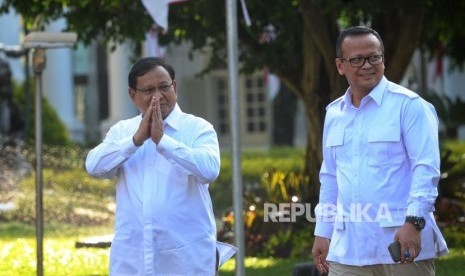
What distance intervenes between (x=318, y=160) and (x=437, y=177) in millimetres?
9931

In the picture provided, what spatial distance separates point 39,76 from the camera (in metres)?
Result: 10.3

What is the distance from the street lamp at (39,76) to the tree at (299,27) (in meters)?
3.48

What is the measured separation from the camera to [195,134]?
6355mm

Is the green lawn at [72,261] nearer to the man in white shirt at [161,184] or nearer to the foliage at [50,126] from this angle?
the man in white shirt at [161,184]

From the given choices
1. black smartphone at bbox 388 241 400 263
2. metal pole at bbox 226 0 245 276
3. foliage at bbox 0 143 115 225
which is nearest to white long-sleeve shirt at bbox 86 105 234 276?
black smartphone at bbox 388 241 400 263

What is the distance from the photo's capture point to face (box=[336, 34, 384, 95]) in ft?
19.7

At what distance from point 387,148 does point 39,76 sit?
5031 mm

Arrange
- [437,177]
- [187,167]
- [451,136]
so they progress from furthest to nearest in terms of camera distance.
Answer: [451,136], [187,167], [437,177]

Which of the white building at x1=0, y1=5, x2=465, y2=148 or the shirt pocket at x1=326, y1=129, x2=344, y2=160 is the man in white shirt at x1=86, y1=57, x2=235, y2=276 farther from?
the white building at x1=0, y1=5, x2=465, y2=148

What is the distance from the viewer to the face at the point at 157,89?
6.31 m

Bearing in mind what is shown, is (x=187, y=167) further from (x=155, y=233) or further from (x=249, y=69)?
(x=249, y=69)

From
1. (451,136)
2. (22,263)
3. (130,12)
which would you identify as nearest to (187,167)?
(22,263)

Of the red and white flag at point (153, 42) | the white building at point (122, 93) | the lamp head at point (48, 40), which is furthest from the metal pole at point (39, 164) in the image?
the white building at point (122, 93)

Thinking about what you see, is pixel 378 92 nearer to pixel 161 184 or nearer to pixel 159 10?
pixel 161 184
